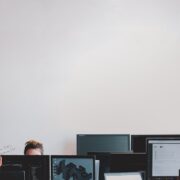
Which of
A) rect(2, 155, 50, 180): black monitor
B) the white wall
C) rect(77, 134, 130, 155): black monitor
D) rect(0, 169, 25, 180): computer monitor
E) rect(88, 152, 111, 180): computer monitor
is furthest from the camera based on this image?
the white wall

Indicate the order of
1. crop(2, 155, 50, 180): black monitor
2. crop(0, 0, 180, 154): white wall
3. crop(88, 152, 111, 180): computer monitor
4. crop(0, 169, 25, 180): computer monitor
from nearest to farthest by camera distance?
crop(0, 169, 25, 180): computer monitor
crop(2, 155, 50, 180): black monitor
crop(88, 152, 111, 180): computer monitor
crop(0, 0, 180, 154): white wall

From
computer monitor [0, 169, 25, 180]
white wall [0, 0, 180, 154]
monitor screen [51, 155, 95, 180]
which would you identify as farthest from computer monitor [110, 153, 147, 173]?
white wall [0, 0, 180, 154]

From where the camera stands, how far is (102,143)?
4305 millimetres

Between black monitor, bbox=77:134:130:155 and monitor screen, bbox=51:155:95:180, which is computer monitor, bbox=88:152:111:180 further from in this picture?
black monitor, bbox=77:134:130:155

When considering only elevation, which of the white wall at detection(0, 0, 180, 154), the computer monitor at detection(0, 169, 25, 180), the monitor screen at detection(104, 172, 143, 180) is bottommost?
the monitor screen at detection(104, 172, 143, 180)

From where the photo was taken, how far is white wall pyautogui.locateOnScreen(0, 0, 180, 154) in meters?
4.52

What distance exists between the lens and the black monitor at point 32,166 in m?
2.45

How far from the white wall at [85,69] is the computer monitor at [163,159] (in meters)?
1.90

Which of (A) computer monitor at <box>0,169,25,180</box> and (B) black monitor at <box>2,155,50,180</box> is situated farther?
(B) black monitor at <box>2,155,50,180</box>

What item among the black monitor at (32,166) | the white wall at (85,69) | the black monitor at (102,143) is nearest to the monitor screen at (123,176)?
the black monitor at (32,166)

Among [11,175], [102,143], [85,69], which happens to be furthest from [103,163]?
[85,69]

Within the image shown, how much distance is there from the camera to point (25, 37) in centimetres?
455

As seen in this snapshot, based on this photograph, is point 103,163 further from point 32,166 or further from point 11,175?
point 11,175

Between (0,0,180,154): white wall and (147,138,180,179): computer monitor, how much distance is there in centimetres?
190
